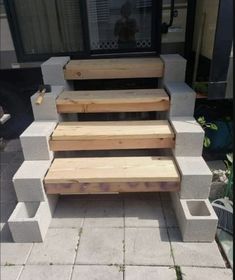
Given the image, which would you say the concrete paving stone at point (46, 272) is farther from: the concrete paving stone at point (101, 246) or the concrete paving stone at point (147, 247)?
the concrete paving stone at point (147, 247)

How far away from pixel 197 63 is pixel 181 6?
704mm

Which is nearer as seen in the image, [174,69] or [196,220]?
[196,220]

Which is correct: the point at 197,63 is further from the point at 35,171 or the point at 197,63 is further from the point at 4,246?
the point at 4,246

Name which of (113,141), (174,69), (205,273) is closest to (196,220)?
Answer: (205,273)

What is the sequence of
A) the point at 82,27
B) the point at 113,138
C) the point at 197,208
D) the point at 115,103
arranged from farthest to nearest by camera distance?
the point at 82,27 < the point at 115,103 < the point at 113,138 < the point at 197,208

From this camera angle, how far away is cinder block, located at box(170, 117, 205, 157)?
2.19m

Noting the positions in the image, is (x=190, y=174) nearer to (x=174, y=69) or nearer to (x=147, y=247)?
(x=147, y=247)

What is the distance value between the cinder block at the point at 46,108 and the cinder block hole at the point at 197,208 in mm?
1460

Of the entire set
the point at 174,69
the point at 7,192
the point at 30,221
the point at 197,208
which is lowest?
the point at 7,192

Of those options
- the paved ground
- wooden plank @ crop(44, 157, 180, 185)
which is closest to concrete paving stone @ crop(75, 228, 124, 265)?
the paved ground

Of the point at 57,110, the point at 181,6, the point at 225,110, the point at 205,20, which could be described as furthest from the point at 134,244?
the point at 181,6

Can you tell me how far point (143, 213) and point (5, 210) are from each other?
1.33 meters

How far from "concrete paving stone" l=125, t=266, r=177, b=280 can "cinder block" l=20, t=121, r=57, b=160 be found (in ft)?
3.76

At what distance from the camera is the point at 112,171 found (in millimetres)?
2193
